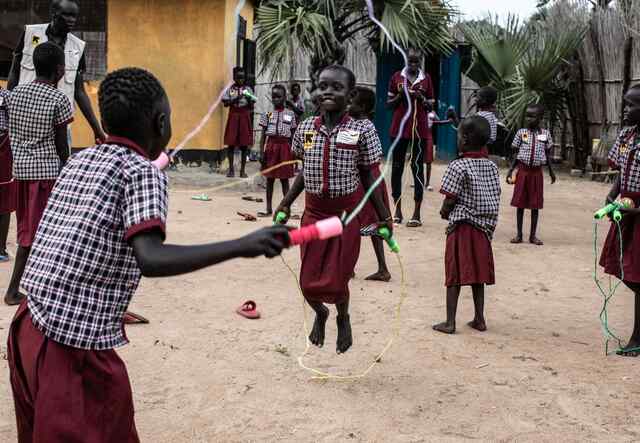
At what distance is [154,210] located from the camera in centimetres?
199

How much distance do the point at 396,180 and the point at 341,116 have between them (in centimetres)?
490

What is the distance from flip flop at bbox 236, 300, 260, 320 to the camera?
5113 millimetres

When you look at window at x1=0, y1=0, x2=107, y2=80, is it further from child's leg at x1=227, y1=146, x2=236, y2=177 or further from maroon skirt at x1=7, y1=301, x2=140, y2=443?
maroon skirt at x1=7, y1=301, x2=140, y2=443

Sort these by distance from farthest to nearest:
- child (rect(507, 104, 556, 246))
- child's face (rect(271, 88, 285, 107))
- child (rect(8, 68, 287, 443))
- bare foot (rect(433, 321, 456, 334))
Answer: child's face (rect(271, 88, 285, 107)) < child (rect(507, 104, 556, 246)) < bare foot (rect(433, 321, 456, 334)) < child (rect(8, 68, 287, 443))

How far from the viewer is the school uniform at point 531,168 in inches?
326

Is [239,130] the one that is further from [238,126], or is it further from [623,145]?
[623,145]

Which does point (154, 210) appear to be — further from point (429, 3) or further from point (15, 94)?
point (429, 3)

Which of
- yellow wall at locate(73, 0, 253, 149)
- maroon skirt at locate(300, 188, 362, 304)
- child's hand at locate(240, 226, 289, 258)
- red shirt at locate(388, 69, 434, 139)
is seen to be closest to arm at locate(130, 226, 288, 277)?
child's hand at locate(240, 226, 289, 258)

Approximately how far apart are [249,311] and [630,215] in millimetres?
2557

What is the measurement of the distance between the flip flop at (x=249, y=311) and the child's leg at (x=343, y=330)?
1.04m

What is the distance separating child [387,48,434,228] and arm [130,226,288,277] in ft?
21.0

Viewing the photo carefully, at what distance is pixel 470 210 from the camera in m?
5.00

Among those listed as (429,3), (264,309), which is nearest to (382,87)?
(429,3)

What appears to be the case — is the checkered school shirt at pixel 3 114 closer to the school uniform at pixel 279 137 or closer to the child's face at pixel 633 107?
the school uniform at pixel 279 137
